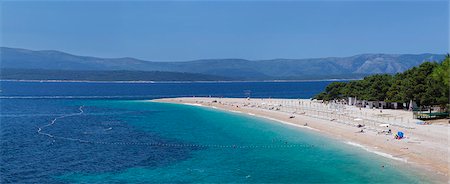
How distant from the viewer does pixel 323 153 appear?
1654 inches

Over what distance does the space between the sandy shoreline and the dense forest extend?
2.79 meters

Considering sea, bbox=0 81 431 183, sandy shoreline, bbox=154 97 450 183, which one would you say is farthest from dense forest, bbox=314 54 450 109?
sea, bbox=0 81 431 183

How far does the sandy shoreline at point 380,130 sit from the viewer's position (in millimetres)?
37438

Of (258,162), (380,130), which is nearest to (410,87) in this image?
(380,130)

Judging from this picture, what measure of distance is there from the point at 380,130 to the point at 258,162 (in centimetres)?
1874

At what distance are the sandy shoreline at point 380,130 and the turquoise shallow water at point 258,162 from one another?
191 cm

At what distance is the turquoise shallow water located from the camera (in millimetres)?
32812

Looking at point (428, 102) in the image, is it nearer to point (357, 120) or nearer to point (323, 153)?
point (357, 120)

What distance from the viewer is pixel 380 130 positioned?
51250 mm

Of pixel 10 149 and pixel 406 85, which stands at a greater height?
pixel 406 85

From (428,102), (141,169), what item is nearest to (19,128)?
(141,169)

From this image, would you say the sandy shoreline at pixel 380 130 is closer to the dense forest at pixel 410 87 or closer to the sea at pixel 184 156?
the sea at pixel 184 156

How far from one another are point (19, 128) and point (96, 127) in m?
9.10

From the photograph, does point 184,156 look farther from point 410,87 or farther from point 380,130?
point 410,87
